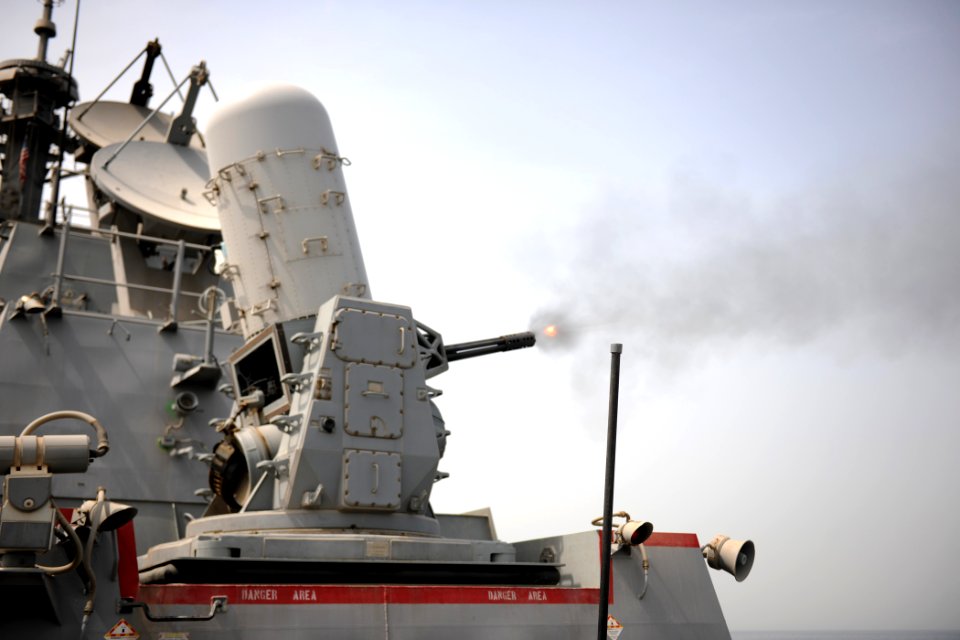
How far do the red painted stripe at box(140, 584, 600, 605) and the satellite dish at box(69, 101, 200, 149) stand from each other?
1316 centimetres

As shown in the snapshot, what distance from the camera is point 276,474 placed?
10133 millimetres

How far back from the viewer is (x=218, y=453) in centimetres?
1090

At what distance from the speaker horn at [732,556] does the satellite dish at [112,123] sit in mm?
13230

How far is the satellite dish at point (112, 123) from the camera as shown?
2003cm

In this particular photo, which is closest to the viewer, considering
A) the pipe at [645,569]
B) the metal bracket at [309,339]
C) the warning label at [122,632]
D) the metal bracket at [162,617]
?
the warning label at [122,632]

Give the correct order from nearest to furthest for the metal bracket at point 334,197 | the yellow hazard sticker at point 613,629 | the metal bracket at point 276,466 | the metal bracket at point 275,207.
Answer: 1. the yellow hazard sticker at point 613,629
2. the metal bracket at point 276,466
3. the metal bracket at point 275,207
4. the metal bracket at point 334,197

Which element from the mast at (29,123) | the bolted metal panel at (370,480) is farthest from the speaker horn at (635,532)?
the mast at (29,123)

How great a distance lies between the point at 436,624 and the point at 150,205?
1151 centimetres

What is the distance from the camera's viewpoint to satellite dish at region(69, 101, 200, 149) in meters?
20.0

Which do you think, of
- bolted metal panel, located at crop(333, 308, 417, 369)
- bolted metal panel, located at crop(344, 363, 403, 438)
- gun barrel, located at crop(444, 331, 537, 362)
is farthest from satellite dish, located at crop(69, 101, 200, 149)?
bolted metal panel, located at crop(344, 363, 403, 438)

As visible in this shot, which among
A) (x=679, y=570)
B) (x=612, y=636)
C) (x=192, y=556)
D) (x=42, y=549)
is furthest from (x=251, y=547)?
(x=679, y=570)

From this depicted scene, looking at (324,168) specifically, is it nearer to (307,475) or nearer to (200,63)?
(307,475)

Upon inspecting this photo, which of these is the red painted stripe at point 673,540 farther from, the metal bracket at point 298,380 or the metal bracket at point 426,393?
the metal bracket at point 298,380

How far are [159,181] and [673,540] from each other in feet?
39.2
